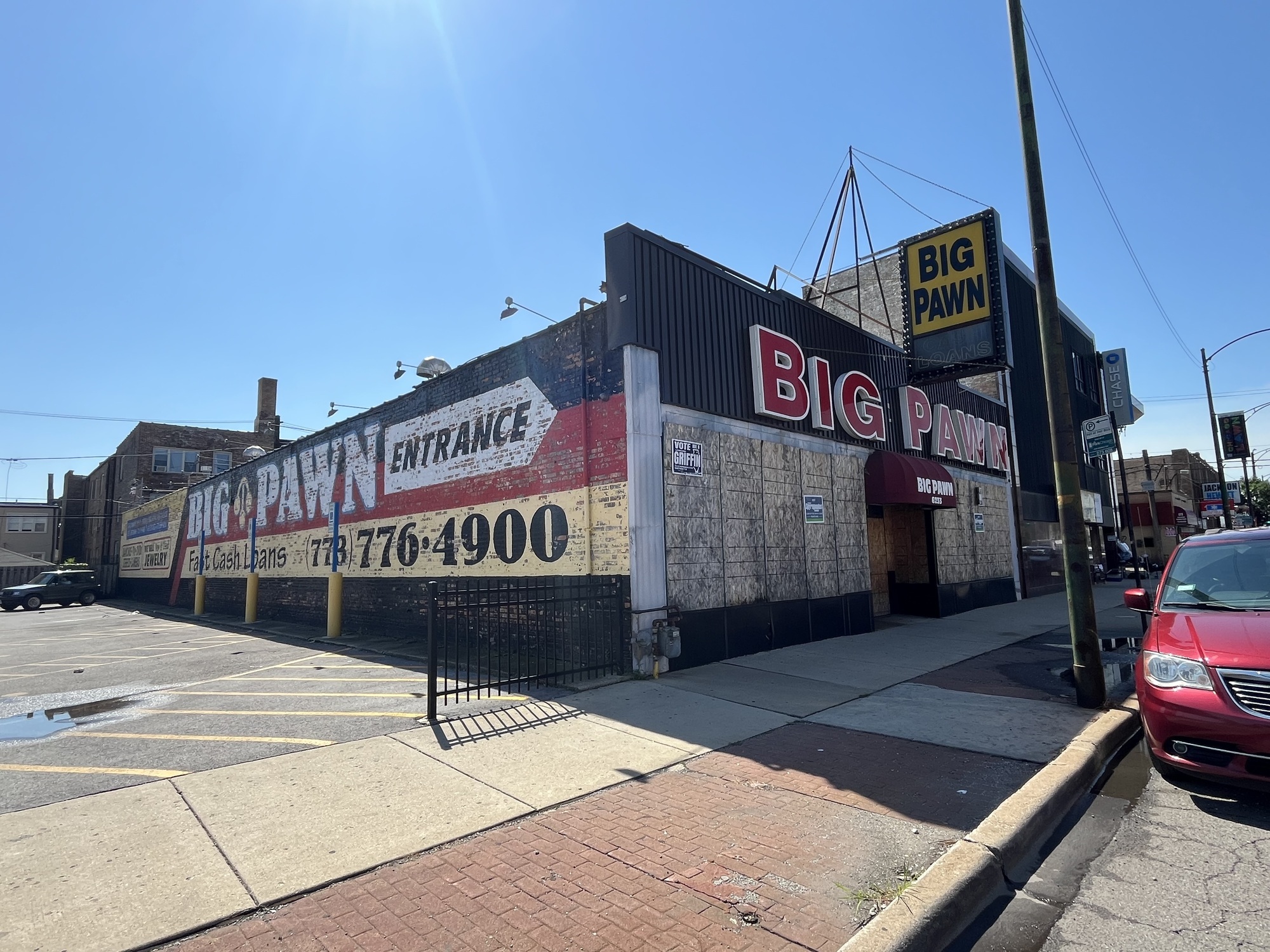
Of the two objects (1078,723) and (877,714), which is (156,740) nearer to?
(877,714)

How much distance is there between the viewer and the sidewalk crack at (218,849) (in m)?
3.43

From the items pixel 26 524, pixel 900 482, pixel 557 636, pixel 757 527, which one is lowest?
pixel 557 636

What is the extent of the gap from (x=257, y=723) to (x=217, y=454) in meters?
40.4

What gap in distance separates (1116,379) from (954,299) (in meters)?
21.1

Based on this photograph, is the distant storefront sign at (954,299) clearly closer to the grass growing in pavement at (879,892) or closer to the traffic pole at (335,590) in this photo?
the grass growing in pavement at (879,892)

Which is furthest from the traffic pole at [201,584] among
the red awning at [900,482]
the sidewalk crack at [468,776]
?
the red awning at [900,482]

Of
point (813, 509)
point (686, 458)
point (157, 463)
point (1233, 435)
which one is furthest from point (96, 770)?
point (157, 463)

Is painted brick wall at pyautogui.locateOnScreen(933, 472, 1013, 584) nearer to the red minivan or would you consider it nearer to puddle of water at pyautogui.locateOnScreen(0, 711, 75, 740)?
the red minivan

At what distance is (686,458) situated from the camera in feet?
32.9

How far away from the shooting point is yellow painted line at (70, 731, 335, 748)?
6.31m

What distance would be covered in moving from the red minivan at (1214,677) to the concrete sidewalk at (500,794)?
106 cm

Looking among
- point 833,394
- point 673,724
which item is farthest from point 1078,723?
point 833,394

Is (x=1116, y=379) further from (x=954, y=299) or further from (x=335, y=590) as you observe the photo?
(x=335, y=590)

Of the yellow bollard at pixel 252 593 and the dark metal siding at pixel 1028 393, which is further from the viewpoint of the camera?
the dark metal siding at pixel 1028 393
